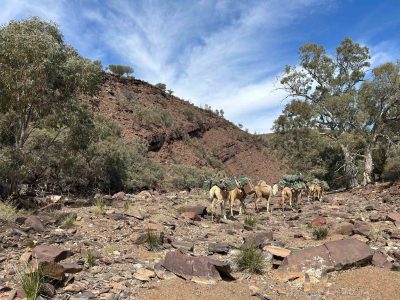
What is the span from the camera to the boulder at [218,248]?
1046 cm

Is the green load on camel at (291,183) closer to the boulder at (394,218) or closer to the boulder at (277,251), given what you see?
the boulder at (394,218)

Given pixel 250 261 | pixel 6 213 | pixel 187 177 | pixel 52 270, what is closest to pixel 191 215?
pixel 6 213

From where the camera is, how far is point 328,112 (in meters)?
34.1

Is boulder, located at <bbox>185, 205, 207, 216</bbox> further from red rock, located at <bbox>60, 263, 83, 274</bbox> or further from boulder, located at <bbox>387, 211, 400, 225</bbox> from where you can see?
red rock, located at <bbox>60, 263, 83, 274</bbox>

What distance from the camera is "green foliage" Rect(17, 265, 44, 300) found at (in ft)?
22.4

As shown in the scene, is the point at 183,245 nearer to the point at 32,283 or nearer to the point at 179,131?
the point at 32,283

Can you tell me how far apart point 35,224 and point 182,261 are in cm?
475

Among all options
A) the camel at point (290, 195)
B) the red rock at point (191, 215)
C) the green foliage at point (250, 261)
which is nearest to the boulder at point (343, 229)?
the green foliage at point (250, 261)

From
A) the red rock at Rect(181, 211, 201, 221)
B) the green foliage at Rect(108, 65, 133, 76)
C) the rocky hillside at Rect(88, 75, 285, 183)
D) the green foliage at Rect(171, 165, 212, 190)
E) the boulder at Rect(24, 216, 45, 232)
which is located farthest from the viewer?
the green foliage at Rect(108, 65, 133, 76)

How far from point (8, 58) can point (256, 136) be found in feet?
185

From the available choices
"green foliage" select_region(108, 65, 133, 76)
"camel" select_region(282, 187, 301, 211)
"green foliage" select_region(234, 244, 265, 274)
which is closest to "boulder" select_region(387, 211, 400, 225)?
"camel" select_region(282, 187, 301, 211)

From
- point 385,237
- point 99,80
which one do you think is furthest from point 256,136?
point 385,237

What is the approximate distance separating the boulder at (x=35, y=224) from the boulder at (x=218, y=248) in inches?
168

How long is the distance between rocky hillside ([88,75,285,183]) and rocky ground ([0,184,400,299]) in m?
29.3
